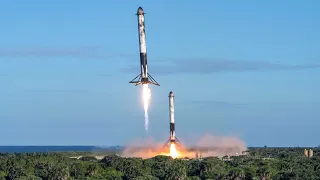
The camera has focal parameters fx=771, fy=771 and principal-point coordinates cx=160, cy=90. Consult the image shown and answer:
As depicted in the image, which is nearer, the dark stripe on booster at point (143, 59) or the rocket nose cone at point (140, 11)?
the dark stripe on booster at point (143, 59)

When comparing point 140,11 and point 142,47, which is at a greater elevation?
point 140,11

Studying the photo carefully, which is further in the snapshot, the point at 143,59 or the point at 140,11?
the point at 140,11

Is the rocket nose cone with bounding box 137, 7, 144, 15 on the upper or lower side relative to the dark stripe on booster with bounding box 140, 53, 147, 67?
upper

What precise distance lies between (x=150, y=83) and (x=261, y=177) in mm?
66507

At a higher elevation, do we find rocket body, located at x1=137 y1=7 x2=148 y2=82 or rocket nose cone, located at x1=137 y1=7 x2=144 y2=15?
rocket nose cone, located at x1=137 y1=7 x2=144 y2=15

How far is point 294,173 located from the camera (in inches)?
6929

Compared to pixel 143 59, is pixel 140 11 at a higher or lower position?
higher

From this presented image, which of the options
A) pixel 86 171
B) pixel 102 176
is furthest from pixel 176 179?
pixel 86 171

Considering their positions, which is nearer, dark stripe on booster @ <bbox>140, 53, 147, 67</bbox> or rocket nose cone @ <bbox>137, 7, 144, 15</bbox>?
dark stripe on booster @ <bbox>140, 53, 147, 67</bbox>

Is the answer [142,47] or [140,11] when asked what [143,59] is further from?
[140,11]

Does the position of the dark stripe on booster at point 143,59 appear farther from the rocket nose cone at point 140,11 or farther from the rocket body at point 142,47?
the rocket nose cone at point 140,11

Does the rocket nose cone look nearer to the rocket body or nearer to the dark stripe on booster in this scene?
the rocket body

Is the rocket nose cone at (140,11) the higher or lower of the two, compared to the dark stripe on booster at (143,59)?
higher

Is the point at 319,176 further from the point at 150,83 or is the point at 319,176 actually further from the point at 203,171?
the point at 150,83
